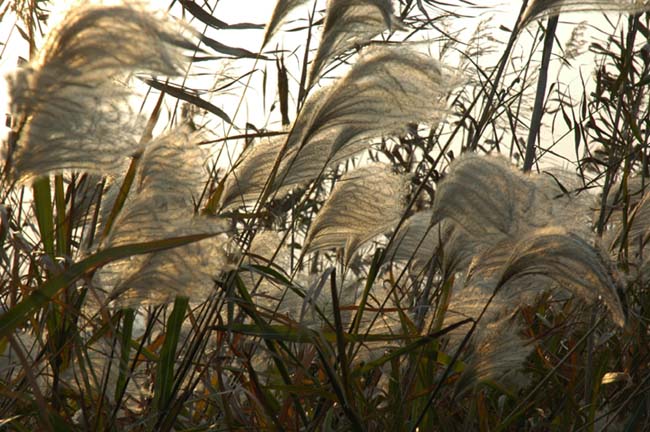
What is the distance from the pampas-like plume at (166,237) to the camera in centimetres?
111

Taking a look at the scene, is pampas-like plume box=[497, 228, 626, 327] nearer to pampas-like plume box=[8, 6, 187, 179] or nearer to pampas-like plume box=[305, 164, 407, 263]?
pampas-like plume box=[305, 164, 407, 263]

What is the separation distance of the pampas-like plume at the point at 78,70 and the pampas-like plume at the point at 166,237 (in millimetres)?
165

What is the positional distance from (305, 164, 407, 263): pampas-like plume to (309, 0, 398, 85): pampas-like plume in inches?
13.3

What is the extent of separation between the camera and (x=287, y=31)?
2.45 m

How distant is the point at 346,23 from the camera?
4.71 feet

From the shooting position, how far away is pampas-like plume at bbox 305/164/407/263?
1718 mm

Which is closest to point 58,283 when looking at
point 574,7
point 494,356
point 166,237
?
point 166,237

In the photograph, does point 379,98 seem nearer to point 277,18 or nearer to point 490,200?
point 490,200

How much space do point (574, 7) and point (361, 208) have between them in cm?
56

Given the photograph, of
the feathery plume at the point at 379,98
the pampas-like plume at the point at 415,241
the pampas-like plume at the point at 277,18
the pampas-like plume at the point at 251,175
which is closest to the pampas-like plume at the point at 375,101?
the feathery plume at the point at 379,98

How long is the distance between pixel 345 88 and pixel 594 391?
920 mm

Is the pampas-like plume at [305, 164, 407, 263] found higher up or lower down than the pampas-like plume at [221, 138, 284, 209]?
lower down

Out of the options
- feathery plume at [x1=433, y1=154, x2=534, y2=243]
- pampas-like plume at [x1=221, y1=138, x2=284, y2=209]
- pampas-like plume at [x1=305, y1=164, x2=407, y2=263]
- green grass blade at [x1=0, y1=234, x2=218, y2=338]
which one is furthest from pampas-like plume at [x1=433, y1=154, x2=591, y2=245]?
green grass blade at [x1=0, y1=234, x2=218, y2=338]

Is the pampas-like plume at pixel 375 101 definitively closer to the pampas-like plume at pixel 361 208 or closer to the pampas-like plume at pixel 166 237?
the pampas-like plume at pixel 361 208
